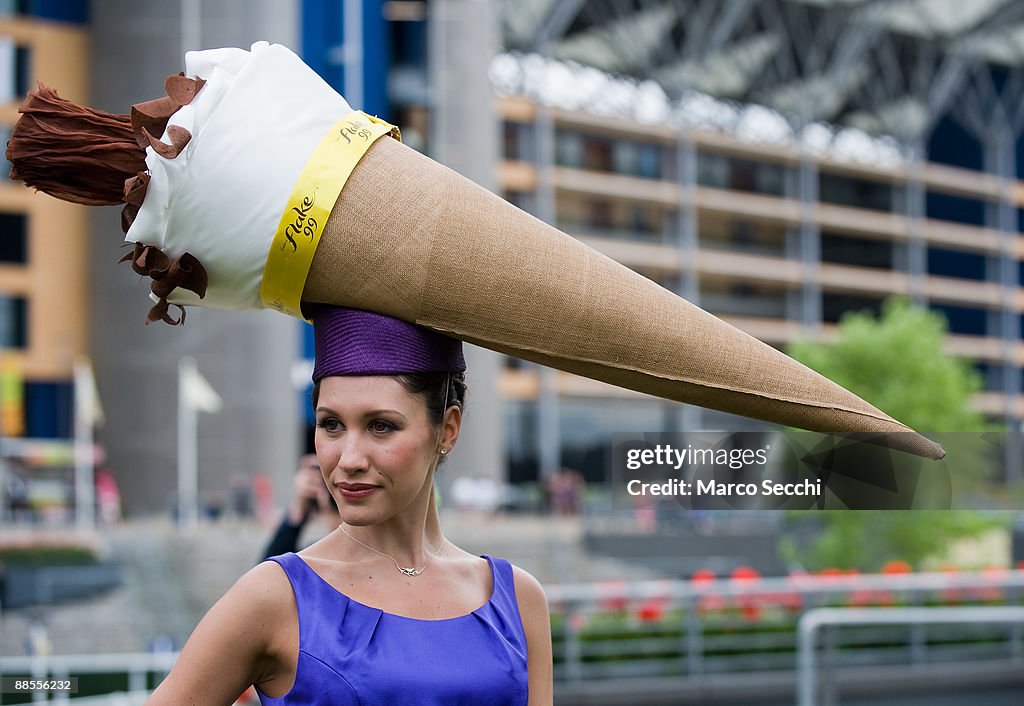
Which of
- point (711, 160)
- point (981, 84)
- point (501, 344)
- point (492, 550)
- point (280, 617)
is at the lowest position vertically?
point (492, 550)

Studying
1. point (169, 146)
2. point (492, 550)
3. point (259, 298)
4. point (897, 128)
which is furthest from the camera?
point (897, 128)

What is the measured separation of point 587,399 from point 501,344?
176ft

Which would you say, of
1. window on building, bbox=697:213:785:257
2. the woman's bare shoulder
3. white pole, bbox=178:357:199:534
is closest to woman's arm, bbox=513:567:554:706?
the woman's bare shoulder

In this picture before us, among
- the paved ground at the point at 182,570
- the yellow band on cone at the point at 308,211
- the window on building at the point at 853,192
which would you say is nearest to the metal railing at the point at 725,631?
the paved ground at the point at 182,570

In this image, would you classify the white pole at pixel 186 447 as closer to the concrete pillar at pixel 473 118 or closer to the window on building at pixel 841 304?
the concrete pillar at pixel 473 118

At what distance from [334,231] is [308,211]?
0.15 feet

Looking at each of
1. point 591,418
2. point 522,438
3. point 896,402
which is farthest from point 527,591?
point 591,418

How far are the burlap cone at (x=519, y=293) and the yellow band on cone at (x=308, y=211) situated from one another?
16 mm

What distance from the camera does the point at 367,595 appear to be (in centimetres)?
196

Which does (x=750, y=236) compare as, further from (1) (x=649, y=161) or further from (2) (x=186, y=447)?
(2) (x=186, y=447)

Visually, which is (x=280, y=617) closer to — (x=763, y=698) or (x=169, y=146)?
(x=169, y=146)

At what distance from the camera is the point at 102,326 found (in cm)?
3438

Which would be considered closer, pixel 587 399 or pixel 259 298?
pixel 259 298

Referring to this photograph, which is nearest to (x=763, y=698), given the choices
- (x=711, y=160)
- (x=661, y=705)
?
(x=661, y=705)
